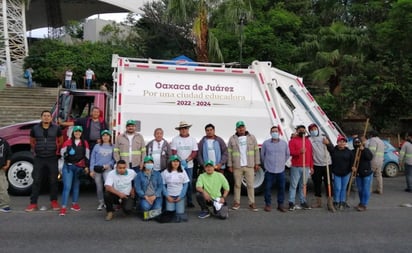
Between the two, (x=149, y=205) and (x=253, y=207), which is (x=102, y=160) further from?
(x=253, y=207)

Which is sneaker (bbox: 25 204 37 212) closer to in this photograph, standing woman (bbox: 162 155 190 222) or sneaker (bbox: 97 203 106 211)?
sneaker (bbox: 97 203 106 211)

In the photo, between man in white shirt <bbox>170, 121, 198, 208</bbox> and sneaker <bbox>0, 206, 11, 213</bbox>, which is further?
man in white shirt <bbox>170, 121, 198, 208</bbox>

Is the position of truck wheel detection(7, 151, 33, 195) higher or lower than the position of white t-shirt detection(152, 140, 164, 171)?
lower

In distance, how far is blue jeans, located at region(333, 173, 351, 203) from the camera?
852cm

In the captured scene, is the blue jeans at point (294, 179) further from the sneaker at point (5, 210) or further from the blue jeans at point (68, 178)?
the sneaker at point (5, 210)

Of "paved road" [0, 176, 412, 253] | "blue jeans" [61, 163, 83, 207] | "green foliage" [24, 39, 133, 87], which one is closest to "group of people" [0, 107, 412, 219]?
"blue jeans" [61, 163, 83, 207]

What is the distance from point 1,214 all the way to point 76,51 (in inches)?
958

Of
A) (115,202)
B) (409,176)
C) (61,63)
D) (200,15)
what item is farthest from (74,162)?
(61,63)

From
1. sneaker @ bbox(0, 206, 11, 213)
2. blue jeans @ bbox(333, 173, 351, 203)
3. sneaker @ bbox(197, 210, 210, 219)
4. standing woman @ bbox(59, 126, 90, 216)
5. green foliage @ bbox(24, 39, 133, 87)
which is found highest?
green foliage @ bbox(24, 39, 133, 87)

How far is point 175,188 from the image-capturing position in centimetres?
753

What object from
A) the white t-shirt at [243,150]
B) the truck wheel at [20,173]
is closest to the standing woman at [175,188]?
the white t-shirt at [243,150]

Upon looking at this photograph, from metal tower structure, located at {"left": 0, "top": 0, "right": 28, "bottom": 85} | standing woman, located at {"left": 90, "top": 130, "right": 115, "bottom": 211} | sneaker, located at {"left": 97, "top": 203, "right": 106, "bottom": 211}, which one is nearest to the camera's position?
standing woman, located at {"left": 90, "top": 130, "right": 115, "bottom": 211}

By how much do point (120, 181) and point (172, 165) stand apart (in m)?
0.93

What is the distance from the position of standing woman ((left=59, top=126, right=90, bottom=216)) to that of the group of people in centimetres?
2
